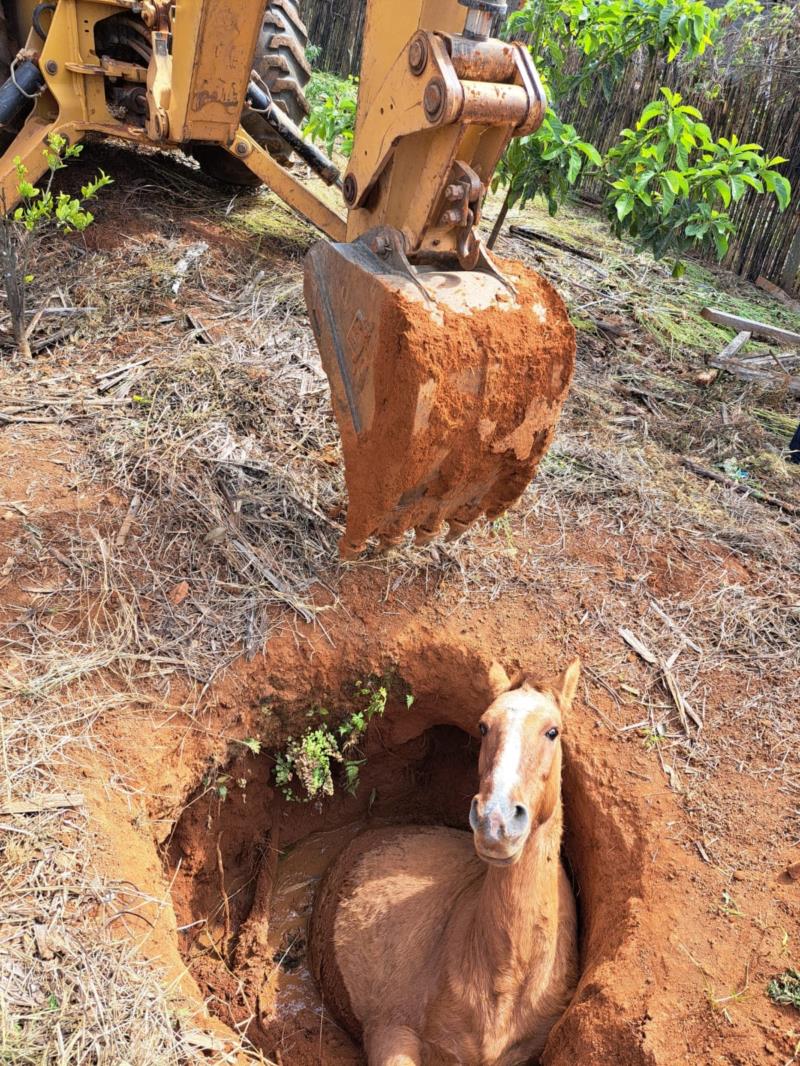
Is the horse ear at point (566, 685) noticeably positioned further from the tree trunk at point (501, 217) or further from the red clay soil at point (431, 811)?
the tree trunk at point (501, 217)

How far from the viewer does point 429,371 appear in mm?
2938

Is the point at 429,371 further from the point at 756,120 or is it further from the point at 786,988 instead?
the point at 756,120

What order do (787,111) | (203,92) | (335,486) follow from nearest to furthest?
(335,486), (203,92), (787,111)

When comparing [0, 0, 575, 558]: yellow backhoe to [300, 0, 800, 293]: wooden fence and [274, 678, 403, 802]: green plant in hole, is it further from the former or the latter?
[300, 0, 800, 293]: wooden fence

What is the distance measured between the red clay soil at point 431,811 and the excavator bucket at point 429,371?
100cm

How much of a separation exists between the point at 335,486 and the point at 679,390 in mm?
3448

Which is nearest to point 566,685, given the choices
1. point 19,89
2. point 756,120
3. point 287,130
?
point 287,130

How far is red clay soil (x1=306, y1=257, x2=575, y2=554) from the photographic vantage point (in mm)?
2951

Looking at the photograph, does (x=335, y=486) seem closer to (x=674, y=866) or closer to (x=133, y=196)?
(x=674, y=866)

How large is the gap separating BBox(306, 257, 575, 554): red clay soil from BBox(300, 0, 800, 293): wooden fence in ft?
27.4

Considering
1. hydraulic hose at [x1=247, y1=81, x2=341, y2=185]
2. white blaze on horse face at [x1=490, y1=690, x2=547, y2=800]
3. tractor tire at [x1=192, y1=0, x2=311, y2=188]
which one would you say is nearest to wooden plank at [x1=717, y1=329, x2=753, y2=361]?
hydraulic hose at [x1=247, y1=81, x2=341, y2=185]

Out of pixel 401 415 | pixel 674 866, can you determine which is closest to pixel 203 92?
pixel 401 415

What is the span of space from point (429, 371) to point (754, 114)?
31.5 feet

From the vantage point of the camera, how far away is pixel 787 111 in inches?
403
